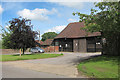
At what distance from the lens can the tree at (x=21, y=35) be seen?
2319cm

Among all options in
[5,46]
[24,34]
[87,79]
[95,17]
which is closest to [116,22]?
[95,17]

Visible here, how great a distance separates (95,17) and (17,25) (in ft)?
50.0

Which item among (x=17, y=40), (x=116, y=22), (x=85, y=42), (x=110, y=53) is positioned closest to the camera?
(x=116, y=22)

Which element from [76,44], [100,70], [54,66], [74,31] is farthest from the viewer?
[74,31]

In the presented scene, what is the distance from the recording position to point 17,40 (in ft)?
76.0

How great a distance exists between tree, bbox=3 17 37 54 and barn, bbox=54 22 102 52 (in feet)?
24.3

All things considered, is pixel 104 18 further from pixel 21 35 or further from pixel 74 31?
pixel 74 31

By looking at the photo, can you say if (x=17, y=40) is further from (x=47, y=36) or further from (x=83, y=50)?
(x=47, y=36)

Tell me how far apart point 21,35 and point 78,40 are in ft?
42.4

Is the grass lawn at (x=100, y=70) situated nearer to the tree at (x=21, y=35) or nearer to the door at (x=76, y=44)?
the tree at (x=21, y=35)

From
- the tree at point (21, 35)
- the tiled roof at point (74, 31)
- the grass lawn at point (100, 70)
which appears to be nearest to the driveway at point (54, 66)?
the grass lawn at point (100, 70)

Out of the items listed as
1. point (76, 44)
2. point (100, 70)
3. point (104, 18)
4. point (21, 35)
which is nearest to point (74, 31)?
point (76, 44)

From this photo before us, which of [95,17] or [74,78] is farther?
[95,17]

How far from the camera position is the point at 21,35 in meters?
23.2
